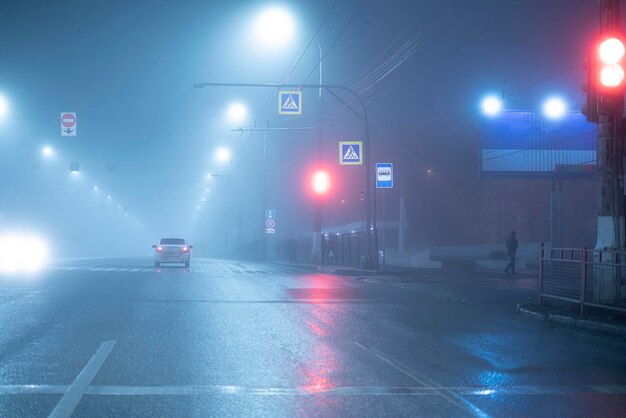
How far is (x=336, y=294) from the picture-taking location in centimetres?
2002

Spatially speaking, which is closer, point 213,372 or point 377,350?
point 213,372

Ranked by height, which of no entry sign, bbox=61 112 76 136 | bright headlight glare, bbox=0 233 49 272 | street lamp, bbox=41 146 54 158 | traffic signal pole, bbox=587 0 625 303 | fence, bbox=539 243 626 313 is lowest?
bright headlight glare, bbox=0 233 49 272

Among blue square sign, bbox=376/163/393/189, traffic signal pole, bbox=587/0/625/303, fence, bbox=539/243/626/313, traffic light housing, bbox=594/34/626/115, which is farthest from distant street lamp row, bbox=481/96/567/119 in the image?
traffic light housing, bbox=594/34/626/115

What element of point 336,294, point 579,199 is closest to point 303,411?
point 336,294

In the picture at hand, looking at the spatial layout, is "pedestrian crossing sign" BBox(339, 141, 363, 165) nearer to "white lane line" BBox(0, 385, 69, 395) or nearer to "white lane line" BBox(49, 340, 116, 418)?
"white lane line" BBox(49, 340, 116, 418)

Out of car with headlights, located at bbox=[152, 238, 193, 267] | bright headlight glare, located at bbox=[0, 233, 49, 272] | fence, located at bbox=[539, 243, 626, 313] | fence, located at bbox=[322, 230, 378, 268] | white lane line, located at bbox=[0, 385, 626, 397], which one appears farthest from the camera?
bright headlight glare, located at bbox=[0, 233, 49, 272]

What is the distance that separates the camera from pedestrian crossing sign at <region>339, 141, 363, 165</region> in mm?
34500

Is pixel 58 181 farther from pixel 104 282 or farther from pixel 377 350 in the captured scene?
pixel 377 350

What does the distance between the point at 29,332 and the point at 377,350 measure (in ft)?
17.9

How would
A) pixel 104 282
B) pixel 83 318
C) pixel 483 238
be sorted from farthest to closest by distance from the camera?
pixel 483 238 → pixel 104 282 → pixel 83 318

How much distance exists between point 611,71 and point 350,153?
77.2 ft

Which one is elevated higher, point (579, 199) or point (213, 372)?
point (579, 199)

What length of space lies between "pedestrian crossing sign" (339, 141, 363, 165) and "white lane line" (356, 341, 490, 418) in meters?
24.1

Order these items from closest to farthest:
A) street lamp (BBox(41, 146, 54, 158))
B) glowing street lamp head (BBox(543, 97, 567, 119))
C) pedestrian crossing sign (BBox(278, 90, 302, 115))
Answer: pedestrian crossing sign (BBox(278, 90, 302, 115)) → glowing street lamp head (BBox(543, 97, 567, 119)) → street lamp (BBox(41, 146, 54, 158))
